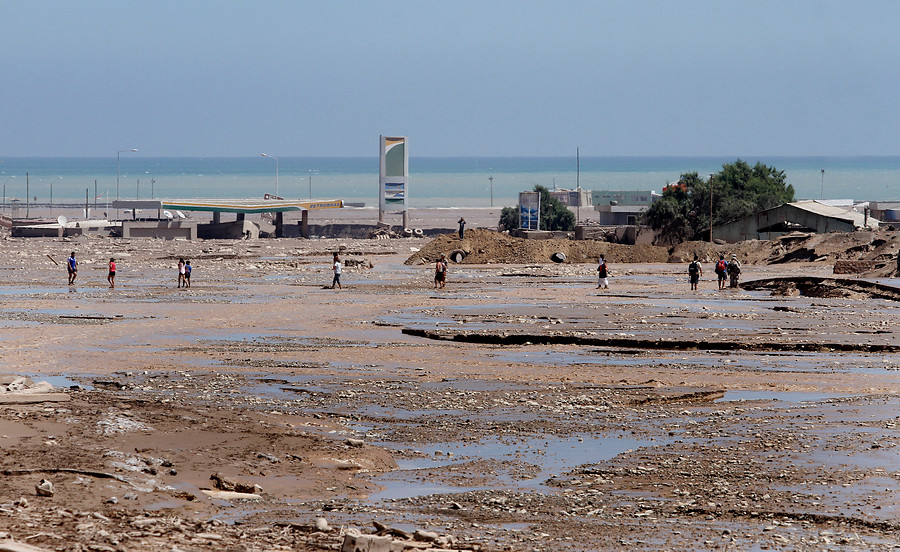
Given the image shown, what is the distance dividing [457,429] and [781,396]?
5.65 m

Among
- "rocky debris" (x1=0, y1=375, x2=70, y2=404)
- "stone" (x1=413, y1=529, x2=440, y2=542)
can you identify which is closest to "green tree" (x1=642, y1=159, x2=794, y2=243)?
"rocky debris" (x1=0, y1=375, x2=70, y2=404)

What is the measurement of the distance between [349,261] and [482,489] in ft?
150

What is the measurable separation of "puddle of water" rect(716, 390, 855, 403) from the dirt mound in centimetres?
4355

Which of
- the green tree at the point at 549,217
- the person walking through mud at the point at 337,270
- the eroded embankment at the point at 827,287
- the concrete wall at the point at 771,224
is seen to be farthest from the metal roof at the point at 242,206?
the eroded embankment at the point at 827,287

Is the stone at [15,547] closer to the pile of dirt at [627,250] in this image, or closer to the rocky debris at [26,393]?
the rocky debris at [26,393]

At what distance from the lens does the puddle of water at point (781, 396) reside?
1716 cm

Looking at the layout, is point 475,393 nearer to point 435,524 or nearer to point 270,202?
point 435,524

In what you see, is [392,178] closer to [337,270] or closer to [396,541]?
[337,270]

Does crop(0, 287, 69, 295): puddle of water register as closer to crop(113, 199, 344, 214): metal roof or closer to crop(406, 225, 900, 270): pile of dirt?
crop(406, 225, 900, 270): pile of dirt

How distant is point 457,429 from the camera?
14.7m

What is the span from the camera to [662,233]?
75.5 metres

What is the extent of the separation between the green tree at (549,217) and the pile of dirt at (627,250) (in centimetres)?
3453


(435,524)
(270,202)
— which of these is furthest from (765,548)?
(270,202)

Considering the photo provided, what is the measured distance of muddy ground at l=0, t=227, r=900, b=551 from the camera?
9.91 metres
